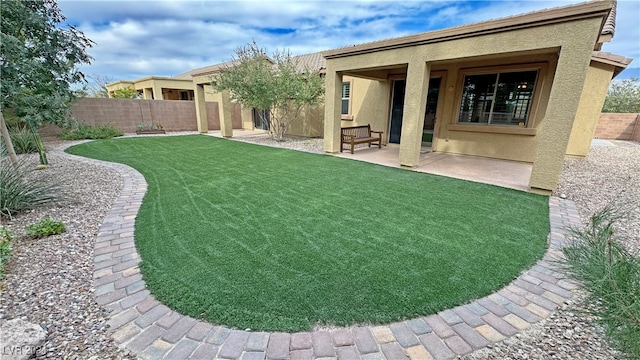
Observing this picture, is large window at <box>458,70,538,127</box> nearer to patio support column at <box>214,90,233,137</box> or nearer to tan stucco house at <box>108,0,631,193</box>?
tan stucco house at <box>108,0,631,193</box>

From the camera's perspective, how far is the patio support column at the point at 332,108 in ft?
27.7

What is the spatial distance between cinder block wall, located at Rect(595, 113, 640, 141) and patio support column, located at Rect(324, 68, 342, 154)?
1766cm

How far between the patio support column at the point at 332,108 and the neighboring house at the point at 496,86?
0.03m

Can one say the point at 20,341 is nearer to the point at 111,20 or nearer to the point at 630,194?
the point at 111,20

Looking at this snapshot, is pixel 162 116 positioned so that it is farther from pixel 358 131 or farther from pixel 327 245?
pixel 327 245

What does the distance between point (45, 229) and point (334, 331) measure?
12.1 ft

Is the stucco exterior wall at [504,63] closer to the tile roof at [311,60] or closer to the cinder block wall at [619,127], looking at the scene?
the tile roof at [311,60]

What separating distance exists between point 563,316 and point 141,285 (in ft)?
11.8

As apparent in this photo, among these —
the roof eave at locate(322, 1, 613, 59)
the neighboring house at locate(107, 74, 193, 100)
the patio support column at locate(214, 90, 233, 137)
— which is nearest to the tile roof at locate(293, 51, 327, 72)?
the patio support column at locate(214, 90, 233, 137)

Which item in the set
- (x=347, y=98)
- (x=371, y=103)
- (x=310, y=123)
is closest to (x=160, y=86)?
(x=310, y=123)

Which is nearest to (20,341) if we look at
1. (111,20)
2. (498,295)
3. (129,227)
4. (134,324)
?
(134,324)

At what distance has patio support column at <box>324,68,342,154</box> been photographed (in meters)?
8.45

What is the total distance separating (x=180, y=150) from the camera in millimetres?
9414

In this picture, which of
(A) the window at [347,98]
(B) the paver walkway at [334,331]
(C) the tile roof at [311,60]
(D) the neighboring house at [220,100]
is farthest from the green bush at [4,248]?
(C) the tile roof at [311,60]
